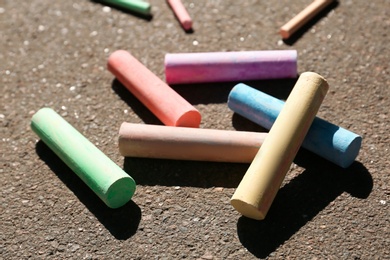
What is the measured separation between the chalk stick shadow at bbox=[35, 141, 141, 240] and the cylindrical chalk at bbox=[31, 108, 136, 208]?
57 millimetres

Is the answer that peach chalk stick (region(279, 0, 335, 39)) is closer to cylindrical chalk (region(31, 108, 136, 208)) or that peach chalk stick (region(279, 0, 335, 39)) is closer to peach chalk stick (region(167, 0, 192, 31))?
peach chalk stick (region(167, 0, 192, 31))

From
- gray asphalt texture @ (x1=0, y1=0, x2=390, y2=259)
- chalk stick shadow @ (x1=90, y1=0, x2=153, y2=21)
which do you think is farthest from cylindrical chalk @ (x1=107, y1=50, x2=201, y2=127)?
chalk stick shadow @ (x1=90, y1=0, x2=153, y2=21)

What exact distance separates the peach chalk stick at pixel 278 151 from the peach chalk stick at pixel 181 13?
1508 millimetres

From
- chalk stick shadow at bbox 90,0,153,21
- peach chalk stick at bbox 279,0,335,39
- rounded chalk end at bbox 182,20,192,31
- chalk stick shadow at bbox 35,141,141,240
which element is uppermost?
peach chalk stick at bbox 279,0,335,39

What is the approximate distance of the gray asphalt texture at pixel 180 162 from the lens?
318 centimetres

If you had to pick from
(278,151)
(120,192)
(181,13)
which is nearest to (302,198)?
(278,151)

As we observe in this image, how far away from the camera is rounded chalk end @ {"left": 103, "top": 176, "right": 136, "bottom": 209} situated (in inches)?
127

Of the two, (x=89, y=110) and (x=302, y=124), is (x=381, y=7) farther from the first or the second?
(x=89, y=110)

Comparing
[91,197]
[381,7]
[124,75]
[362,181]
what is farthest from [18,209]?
[381,7]

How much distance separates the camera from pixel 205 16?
4848 millimetres

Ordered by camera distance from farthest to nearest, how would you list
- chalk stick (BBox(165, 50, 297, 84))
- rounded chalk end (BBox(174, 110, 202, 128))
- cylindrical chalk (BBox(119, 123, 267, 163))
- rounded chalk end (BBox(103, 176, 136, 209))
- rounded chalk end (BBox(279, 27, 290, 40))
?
rounded chalk end (BBox(279, 27, 290, 40)) < chalk stick (BBox(165, 50, 297, 84)) < rounded chalk end (BBox(174, 110, 202, 128)) < cylindrical chalk (BBox(119, 123, 267, 163)) < rounded chalk end (BBox(103, 176, 136, 209))

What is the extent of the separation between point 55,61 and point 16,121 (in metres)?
0.68

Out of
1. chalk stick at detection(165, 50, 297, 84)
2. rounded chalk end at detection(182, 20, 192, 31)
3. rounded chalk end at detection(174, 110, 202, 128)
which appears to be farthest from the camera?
rounded chalk end at detection(182, 20, 192, 31)

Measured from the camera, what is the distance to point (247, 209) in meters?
3.13
